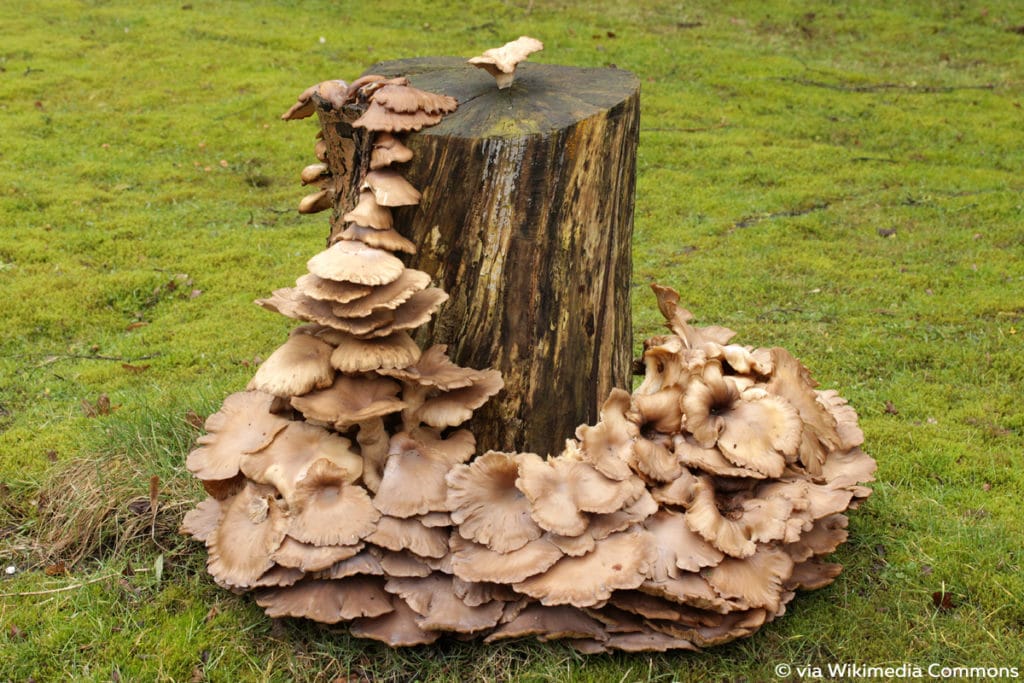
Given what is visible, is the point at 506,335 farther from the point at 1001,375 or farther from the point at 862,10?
the point at 862,10

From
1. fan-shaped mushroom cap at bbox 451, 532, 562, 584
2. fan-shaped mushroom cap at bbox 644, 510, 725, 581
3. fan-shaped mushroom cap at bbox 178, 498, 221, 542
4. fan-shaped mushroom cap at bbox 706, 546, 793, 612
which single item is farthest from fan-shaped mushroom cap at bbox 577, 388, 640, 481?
fan-shaped mushroom cap at bbox 178, 498, 221, 542

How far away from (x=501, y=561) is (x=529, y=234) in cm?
146

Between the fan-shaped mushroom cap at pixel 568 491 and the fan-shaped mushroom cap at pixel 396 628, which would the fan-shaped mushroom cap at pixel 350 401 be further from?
the fan-shaped mushroom cap at pixel 396 628

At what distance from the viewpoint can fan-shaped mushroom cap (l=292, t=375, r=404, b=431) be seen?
3795mm

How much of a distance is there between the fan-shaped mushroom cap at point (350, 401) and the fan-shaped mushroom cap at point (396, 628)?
81 centimetres

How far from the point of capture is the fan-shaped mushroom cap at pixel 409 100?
4.01 metres

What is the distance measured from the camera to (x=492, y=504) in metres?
3.91

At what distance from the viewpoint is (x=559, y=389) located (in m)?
4.41

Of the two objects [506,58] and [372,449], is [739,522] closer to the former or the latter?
[372,449]

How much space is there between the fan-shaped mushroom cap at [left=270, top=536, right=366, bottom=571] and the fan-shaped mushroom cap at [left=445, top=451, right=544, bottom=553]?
0.45 metres

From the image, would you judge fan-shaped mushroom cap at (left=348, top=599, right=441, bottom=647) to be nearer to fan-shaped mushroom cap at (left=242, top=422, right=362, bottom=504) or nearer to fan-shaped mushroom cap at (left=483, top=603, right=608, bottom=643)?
fan-shaped mushroom cap at (left=483, top=603, right=608, bottom=643)

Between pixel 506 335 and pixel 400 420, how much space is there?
64cm

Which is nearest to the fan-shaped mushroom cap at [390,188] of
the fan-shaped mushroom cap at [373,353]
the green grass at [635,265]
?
the fan-shaped mushroom cap at [373,353]

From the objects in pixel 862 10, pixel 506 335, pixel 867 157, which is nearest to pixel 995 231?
pixel 867 157
